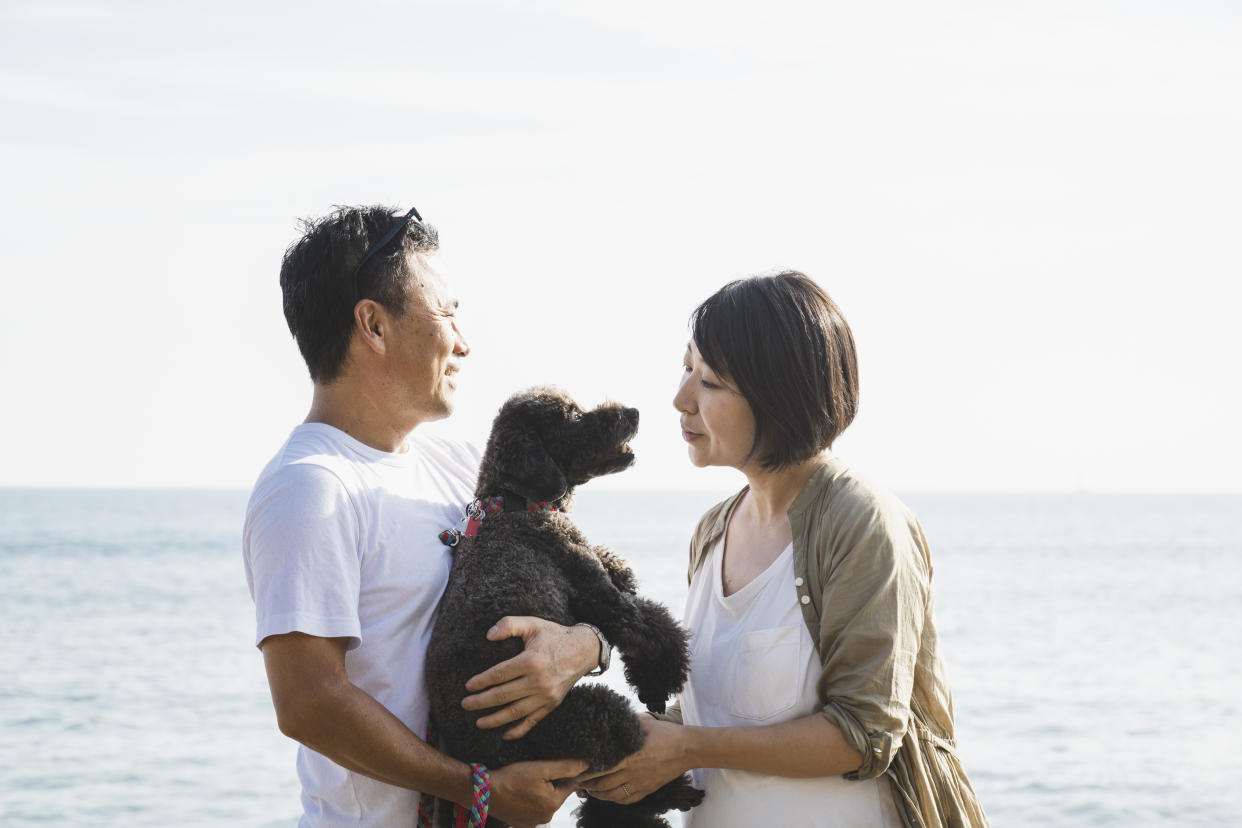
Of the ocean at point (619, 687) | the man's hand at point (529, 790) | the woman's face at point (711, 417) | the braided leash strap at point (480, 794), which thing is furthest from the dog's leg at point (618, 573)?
the ocean at point (619, 687)

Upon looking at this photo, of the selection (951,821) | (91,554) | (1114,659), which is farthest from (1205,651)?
(91,554)

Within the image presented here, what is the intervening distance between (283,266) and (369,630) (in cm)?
107

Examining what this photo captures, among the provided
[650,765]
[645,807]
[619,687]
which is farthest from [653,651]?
[619,687]

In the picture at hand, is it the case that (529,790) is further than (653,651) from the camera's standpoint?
No

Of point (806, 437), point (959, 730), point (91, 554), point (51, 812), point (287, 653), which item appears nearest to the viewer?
point (287, 653)

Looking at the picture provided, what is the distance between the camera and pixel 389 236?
3.01 meters

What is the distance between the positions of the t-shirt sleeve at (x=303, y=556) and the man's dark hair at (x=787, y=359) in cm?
113

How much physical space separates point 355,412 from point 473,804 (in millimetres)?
1100

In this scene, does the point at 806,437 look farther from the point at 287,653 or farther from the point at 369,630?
the point at 287,653

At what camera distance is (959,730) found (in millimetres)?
15438

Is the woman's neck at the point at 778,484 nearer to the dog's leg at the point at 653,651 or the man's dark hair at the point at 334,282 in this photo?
the dog's leg at the point at 653,651

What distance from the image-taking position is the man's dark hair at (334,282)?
2947 mm

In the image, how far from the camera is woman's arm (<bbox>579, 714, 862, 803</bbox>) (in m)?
2.67

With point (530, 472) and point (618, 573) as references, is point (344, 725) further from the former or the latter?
point (618, 573)
